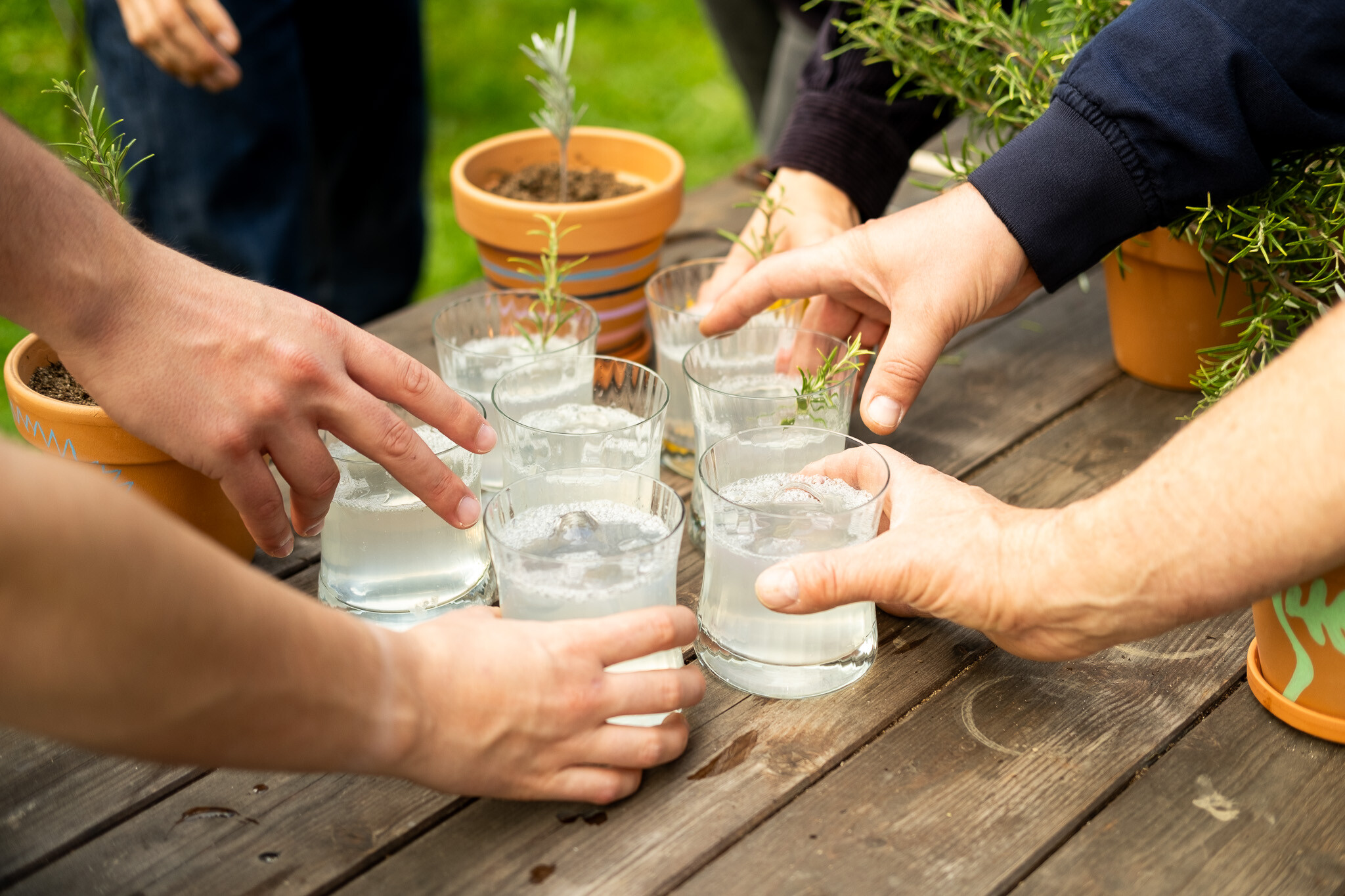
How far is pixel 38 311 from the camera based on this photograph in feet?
4.25

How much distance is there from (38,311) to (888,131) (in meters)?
1.53

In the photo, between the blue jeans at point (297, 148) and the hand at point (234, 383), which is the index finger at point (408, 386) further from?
the blue jeans at point (297, 148)

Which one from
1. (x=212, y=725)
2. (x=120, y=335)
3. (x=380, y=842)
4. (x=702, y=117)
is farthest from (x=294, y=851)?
(x=702, y=117)

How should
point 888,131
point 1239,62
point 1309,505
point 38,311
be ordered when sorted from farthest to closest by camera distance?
point 888,131, point 1239,62, point 38,311, point 1309,505

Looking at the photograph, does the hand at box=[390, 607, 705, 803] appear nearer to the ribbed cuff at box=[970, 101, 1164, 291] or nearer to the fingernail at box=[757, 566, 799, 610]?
the fingernail at box=[757, 566, 799, 610]

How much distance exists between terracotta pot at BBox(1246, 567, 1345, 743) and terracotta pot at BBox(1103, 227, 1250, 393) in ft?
2.19

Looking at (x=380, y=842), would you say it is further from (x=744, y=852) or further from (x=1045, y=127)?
(x=1045, y=127)

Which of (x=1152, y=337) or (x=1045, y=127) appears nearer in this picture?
(x=1045, y=127)

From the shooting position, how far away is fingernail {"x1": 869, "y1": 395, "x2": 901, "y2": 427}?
5.15 ft

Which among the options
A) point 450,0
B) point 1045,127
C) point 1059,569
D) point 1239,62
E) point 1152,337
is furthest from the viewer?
point 450,0

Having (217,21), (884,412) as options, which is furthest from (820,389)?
(217,21)

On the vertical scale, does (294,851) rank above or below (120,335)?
below

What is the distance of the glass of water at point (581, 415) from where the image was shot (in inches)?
57.8

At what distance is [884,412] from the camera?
158 centimetres
